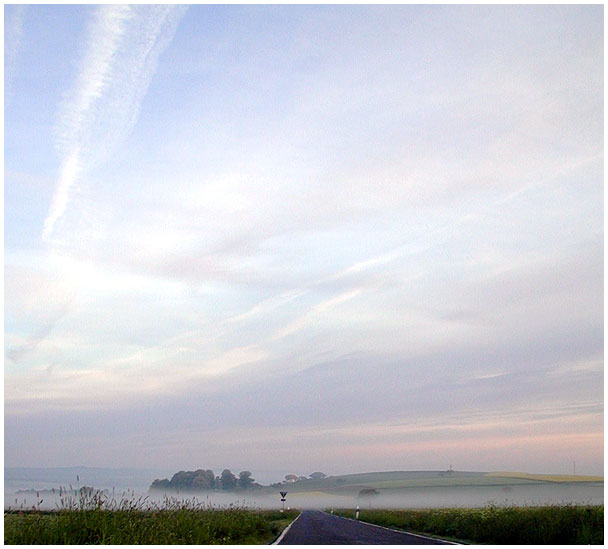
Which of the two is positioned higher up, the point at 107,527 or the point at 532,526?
the point at 107,527

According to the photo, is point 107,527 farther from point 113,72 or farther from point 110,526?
point 113,72

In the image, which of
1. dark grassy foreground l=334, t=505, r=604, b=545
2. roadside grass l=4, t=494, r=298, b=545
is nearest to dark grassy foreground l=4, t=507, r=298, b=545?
roadside grass l=4, t=494, r=298, b=545

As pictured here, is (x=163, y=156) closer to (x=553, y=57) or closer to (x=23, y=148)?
(x=23, y=148)

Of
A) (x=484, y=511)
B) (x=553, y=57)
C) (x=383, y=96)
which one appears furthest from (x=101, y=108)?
(x=484, y=511)

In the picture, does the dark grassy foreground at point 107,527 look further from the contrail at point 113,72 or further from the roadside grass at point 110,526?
the contrail at point 113,72

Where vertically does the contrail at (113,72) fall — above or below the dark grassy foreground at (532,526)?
above

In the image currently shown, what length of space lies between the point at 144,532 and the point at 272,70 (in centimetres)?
1299

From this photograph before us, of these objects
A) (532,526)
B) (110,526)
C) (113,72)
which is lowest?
(532,526)

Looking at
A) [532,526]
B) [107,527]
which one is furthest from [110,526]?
[532,526]

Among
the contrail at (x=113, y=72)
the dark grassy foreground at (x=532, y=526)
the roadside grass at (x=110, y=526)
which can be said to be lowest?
the dark grassy foreground at (x=532, y=526)

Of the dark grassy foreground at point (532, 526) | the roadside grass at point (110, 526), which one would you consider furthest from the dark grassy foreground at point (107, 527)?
the dark grassy foreground at point (532, 526)

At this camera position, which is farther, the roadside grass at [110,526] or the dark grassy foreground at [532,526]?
the dark grassy foreground at [532,526]

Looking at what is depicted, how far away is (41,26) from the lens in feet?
66.2

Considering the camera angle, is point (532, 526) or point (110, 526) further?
point (532, 526)
